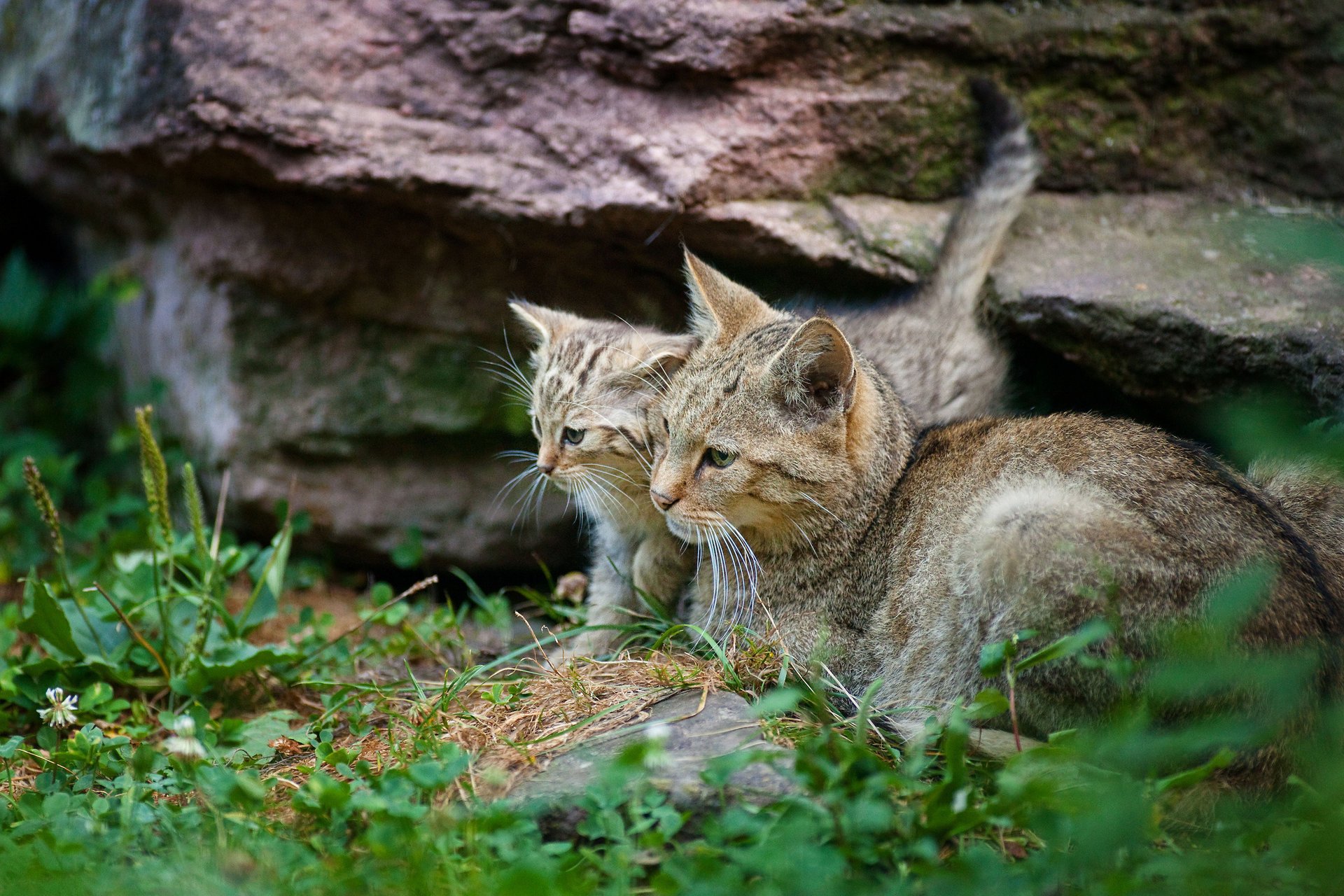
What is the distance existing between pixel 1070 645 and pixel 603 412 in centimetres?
189

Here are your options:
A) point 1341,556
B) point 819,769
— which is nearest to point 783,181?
point 1341,556

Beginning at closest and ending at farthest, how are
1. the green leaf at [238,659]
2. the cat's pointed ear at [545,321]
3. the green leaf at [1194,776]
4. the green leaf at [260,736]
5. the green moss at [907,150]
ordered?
1. the green leaf at [1194,776]
2. the green leaf at [260,736]
3. the green leaf at [238,659]
4. the cat's pointed ear at [545,321]
5. the green moss at [907,150]

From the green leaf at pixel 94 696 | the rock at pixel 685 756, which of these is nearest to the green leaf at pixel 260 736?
the green leaf at pixel 94 696

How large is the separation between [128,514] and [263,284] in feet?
5.34

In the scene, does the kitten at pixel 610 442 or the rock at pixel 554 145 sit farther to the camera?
the rock at pixel 554 145

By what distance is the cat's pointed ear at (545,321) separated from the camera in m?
4.12

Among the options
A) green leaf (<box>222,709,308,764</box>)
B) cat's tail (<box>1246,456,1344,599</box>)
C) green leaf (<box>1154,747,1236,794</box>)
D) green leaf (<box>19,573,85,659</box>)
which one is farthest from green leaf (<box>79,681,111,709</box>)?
cat's tail (<box>1246,456,1344,599</box>)

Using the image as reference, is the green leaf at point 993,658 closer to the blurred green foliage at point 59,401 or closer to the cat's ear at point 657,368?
the cat's ear at point 657,368

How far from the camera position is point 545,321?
4.18 metres

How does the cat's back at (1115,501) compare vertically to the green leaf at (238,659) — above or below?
above

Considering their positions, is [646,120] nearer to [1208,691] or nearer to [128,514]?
[1208,691]

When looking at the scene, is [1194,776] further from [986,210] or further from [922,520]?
[986,210]

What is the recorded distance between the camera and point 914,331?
427cm

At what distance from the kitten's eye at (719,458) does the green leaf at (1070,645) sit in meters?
1.13
